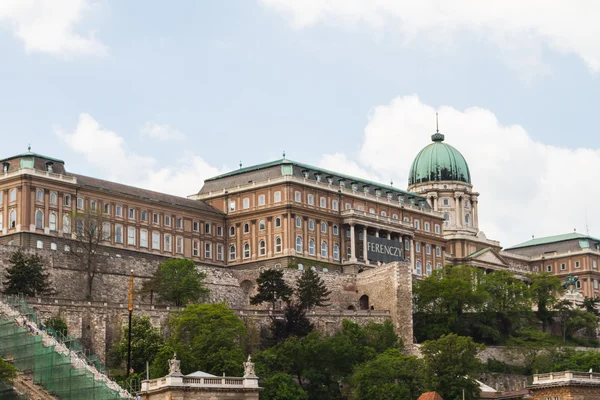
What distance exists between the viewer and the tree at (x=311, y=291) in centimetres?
14112

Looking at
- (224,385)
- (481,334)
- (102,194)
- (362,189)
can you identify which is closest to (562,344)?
(481,334)

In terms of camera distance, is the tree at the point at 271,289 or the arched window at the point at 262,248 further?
the arched window at the point at 262,248

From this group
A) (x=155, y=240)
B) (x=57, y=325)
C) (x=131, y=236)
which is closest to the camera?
(x=57, y=325)

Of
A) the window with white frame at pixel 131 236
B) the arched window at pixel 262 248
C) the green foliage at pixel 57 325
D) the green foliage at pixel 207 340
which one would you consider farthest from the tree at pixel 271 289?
the green foliage at pixel 57 325

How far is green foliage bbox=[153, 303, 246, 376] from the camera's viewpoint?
384 feet

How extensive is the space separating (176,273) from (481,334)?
3289cm

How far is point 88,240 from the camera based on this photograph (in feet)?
470

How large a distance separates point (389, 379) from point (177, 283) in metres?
28.5

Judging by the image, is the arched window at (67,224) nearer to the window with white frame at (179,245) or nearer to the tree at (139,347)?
the window with white frame at (179,245)

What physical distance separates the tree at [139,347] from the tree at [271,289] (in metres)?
20.1

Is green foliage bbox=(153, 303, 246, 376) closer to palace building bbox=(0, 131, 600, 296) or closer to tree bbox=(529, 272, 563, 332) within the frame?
palace building bbox=(0, 131, 600, 296)

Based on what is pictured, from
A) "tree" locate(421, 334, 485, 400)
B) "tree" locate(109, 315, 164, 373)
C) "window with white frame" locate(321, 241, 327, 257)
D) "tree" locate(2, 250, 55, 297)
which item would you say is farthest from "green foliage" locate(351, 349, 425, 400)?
"window with white frame" locate(321, 241, 327, 257)

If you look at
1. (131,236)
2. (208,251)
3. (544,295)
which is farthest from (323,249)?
(544,295)

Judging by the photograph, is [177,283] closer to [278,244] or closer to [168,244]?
[168,244]
